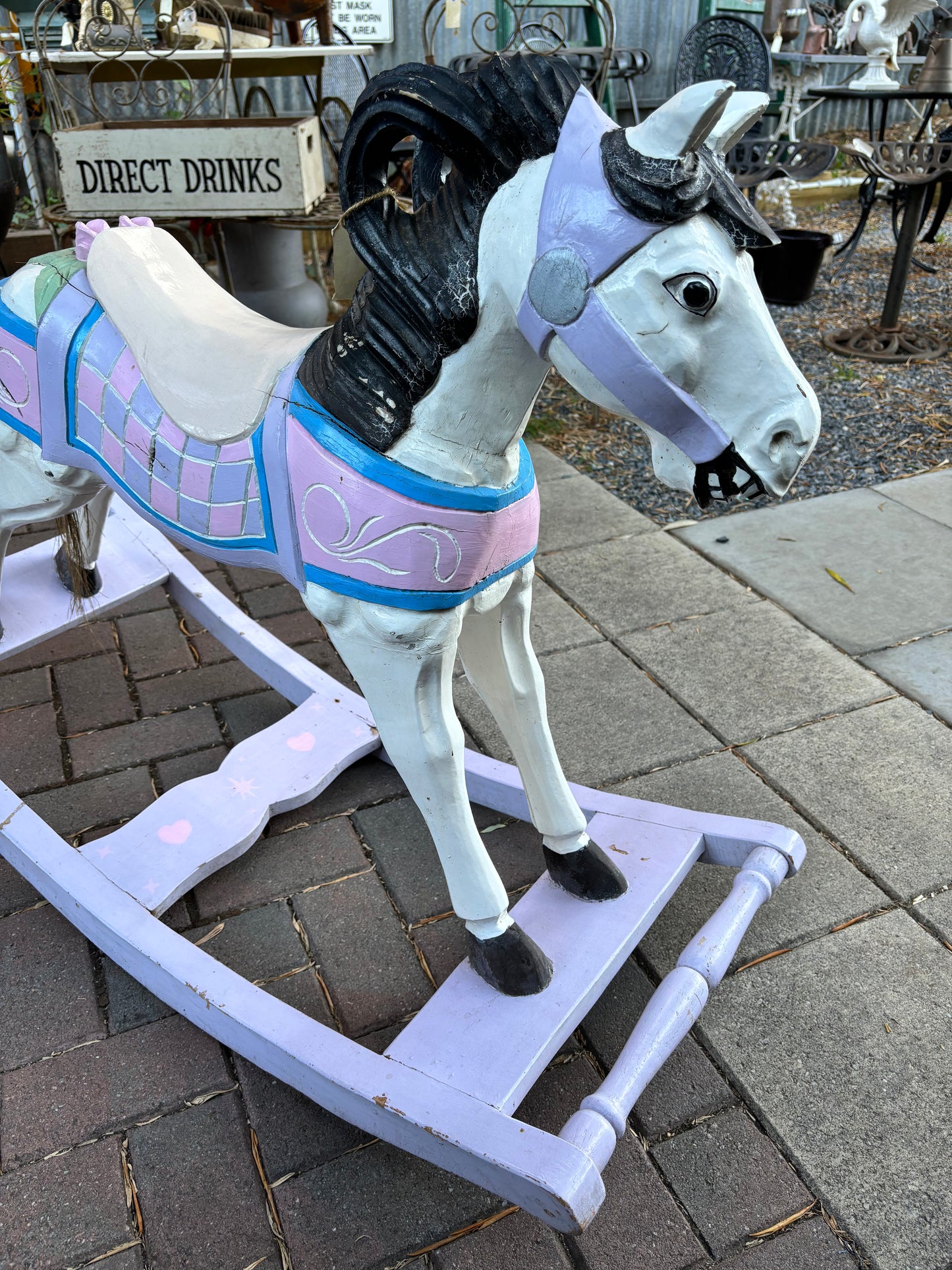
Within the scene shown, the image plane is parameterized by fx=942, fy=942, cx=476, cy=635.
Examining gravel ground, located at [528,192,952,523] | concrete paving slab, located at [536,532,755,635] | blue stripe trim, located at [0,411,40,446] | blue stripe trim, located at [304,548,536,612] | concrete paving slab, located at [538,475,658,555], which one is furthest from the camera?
gravel ground, located at [528,192,952,523]

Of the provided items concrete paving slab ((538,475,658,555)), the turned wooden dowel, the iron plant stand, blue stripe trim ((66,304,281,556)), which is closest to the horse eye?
blue stripe trim ((66,304,281,556))

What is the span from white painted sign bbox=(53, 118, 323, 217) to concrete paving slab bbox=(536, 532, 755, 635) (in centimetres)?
132

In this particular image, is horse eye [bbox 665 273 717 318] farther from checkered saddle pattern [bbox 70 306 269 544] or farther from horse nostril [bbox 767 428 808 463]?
checkered saddle pattern [bbox 70 306 269 544]

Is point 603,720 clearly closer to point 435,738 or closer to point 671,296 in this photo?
point 435,738

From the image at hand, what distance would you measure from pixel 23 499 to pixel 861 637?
1.85m

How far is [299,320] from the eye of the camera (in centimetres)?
380

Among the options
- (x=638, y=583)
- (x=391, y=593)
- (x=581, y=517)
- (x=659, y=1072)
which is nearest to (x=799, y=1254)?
(x=659, y=1072)

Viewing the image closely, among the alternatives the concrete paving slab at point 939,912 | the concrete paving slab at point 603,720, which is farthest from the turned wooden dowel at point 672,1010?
the concrete paving slab at point 603,720

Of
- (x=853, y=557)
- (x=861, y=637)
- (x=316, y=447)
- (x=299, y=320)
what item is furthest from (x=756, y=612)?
(x=299, y=320)

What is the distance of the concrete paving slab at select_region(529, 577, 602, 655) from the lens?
7.47 feet

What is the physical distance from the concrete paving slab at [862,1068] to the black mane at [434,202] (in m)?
1.00

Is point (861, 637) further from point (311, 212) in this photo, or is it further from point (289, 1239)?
point (311, 212)

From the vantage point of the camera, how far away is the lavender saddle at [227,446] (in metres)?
1.03

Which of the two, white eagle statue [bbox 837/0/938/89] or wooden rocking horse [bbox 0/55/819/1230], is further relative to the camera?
white eagle statue [bbox 837/0/938/89]
